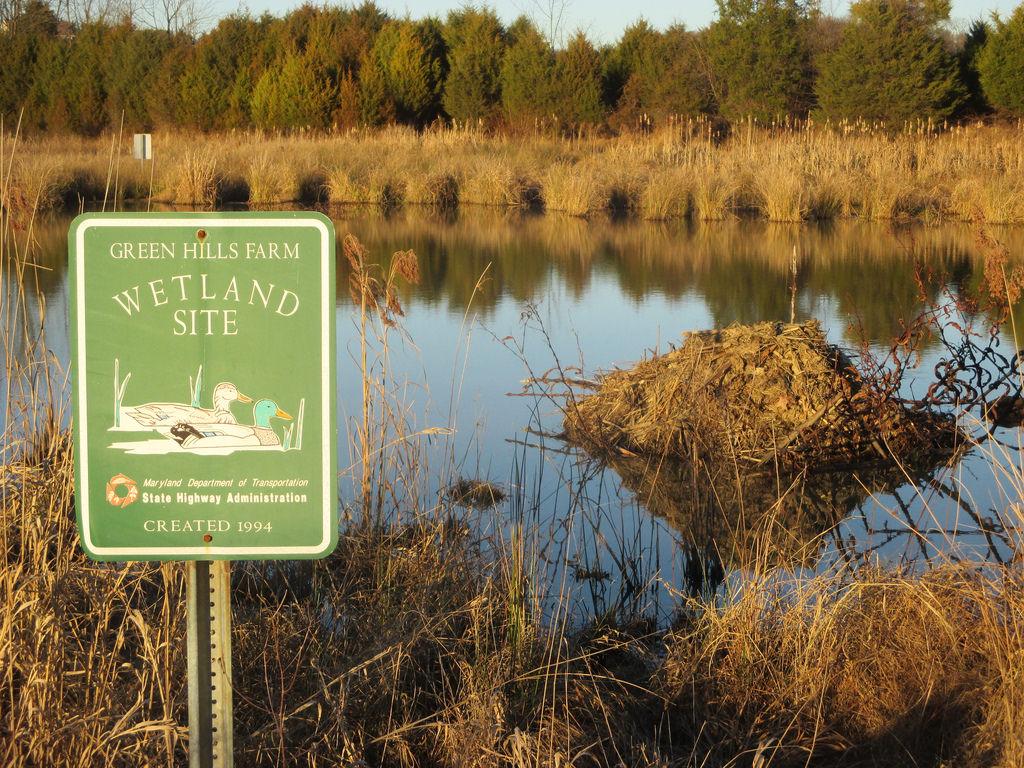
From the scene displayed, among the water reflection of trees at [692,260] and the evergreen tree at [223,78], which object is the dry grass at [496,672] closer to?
the water reflection of trees at [692,260]

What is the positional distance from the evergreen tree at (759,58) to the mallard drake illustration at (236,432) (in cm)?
2386

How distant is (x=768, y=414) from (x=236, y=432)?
135 inches

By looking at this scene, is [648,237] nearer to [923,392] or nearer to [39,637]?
[923,392]

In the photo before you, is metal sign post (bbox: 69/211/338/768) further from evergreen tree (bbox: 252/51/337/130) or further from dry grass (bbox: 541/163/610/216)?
evergreen tree (bbox: 252/51/337/130)

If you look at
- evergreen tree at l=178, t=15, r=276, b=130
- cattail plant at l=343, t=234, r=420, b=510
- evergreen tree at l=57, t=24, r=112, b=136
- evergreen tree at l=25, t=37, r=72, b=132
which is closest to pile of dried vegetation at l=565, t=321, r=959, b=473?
cattail plant at l=343, t=234, r=420, b=510

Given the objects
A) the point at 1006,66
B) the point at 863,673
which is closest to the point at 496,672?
the point at 863,673

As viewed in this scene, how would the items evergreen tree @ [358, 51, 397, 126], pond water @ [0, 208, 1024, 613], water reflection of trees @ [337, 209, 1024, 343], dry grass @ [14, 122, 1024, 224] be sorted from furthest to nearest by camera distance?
1. evergreen tree @ [358, 51, 397, 126]
2. dry grass @ [14, 122, 1024, 224]
3. water reflection of trees @ [337, 209, 1024, 343]
4. pond water @ [0, 208, 1024, 613]

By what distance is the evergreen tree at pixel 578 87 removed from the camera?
84.0 ft

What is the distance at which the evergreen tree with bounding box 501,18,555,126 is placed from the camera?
25625 mm

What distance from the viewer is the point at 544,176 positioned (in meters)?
17.4

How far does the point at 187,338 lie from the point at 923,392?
5.02m

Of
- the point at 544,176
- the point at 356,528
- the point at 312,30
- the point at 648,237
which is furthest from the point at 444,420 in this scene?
the point at 312,30

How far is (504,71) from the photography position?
86.4 ft

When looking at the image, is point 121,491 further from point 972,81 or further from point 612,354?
point 972,81
